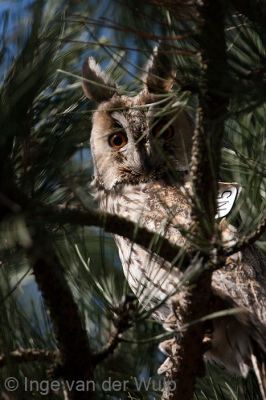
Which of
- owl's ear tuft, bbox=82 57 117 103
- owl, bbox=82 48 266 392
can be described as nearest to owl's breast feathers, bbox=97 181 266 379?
owl, bbox=82 48 266 392

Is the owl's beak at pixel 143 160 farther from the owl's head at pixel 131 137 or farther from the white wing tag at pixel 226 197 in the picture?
the white wing tag at pixel 226 197

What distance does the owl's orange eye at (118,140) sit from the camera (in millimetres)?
1845

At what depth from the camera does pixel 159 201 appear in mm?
1153

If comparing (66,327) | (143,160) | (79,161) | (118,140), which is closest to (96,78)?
(118,140)

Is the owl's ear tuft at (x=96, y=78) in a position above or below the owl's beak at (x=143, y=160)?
above

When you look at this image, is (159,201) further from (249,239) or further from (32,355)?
(32,355)

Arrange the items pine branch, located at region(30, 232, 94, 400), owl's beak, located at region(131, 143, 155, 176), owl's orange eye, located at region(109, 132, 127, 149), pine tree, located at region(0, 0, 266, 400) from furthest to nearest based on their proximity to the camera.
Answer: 1. owl's orange eye, located at region(109, 132, 127, 149)
2. owl's beak, located at region(131, 143, 155, 176)
3. pine branch, located at region(30, 232, 94, 400)
4. pine tree, located at region(0, 0, 266, 400)

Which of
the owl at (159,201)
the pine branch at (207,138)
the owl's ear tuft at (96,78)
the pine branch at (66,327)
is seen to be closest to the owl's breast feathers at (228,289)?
the owl at (159,201)

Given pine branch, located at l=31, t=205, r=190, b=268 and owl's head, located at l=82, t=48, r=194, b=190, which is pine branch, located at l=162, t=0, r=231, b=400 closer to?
pine branch, located at l=31, t=205, r=190, b=268

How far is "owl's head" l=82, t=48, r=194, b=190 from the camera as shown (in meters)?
1.74

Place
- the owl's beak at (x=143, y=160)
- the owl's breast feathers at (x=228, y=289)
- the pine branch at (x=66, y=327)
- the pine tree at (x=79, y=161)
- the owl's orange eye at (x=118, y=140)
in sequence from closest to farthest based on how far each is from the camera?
1. the pine tree at (x=79, y=161)
2. the pine branch at (x=66, y=327)
3. the owl's breast feathers at (x=228, y=289)
4. the owl's beak at (x=143, y=160)
5. the owl's orange eye at (x=118, y=140)

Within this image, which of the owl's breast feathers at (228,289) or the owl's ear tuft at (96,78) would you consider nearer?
the owl's breast feathers at (228,289)

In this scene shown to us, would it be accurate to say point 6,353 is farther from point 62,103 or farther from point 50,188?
point 62,103

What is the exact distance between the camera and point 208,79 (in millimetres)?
824
